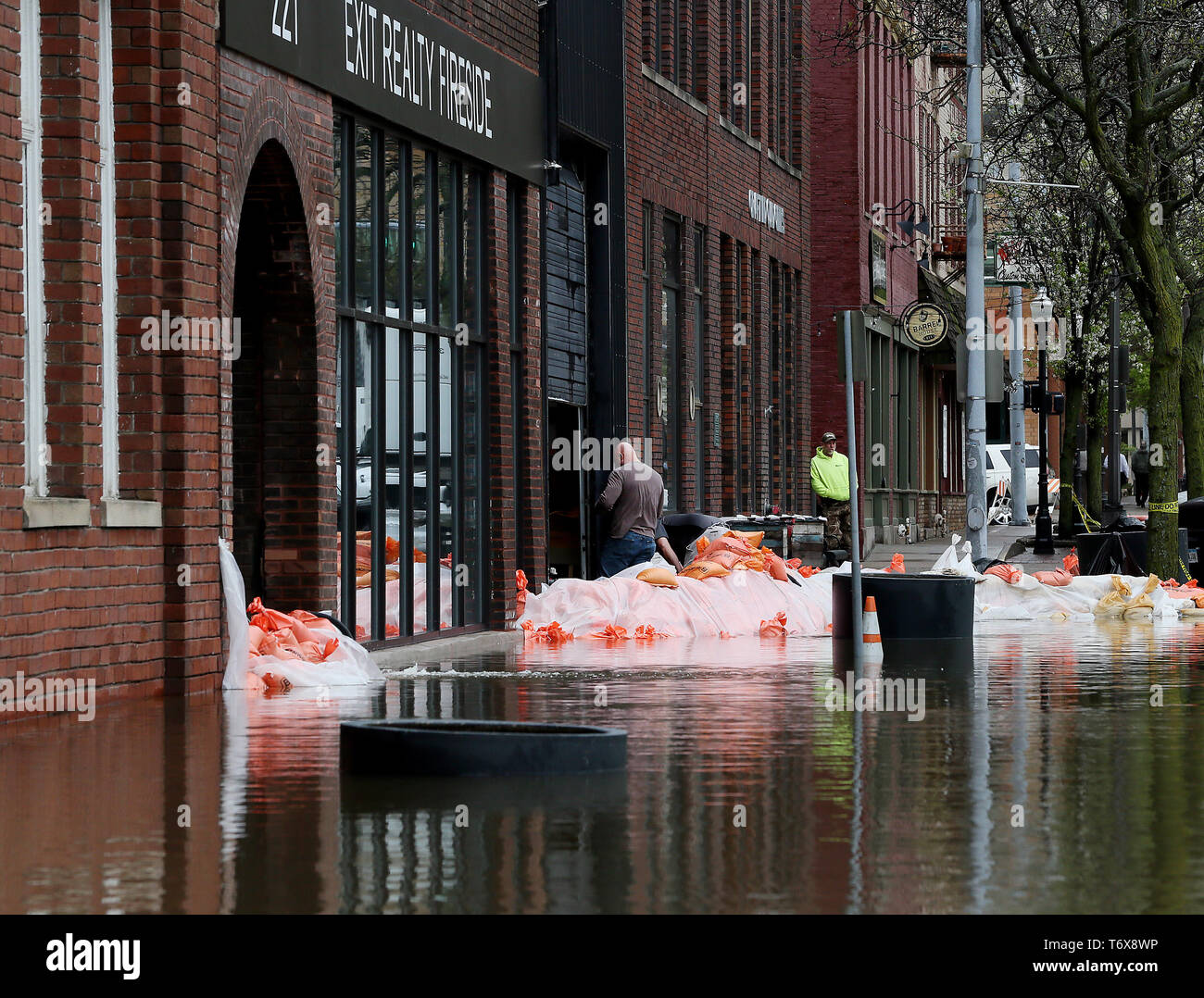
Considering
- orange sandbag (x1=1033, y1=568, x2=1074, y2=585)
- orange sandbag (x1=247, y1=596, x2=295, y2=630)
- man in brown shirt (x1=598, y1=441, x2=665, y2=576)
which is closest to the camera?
orange sandbag (x1=247, y1=596, x2=295, y2=630)

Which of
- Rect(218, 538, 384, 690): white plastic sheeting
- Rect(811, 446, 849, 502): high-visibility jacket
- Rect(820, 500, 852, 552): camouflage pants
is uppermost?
Rect(811, 446, 849, 502): high-visibility jacket

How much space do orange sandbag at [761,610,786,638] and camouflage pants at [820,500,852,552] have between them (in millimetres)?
11249

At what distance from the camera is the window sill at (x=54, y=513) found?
12.4 meters

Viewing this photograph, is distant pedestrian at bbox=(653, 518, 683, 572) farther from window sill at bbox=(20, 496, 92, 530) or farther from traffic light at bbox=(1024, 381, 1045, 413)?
traffic light at bbox=(1024, 381, 1045, 413)

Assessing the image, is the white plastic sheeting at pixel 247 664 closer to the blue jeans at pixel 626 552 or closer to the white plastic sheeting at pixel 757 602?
the white plastic sheeting at pixel 757 602

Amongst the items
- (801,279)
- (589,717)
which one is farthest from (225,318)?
(801,279)

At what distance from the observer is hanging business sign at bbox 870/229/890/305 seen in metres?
41.9

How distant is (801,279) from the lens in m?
36.1

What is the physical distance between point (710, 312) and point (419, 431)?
36.6ft

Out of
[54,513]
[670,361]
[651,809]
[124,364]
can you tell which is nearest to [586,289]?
[670,361]

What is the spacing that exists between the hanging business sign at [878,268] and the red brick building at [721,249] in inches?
191

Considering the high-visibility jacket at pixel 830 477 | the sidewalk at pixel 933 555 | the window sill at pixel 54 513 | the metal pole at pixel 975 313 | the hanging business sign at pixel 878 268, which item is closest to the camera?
the window sill at pixel 54 513

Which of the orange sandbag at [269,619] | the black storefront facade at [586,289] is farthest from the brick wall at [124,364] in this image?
the black storefront facade at [586,289]

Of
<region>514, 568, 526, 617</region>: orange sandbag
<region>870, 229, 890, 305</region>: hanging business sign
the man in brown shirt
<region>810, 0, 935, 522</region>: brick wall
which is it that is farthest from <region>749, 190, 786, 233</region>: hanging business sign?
<region>514, 568, 526, 617</region>: orange sandbag
